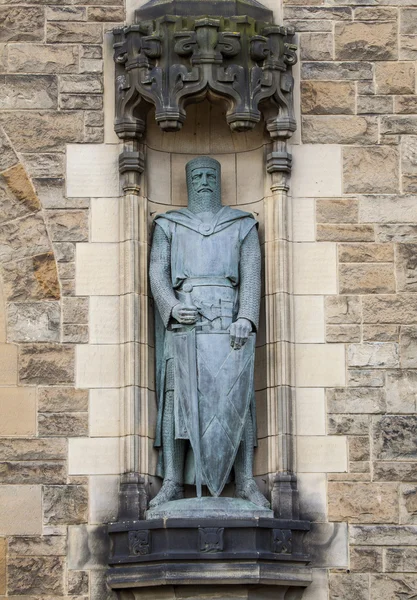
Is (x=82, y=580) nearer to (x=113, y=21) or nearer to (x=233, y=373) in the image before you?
(x=233, y=373)

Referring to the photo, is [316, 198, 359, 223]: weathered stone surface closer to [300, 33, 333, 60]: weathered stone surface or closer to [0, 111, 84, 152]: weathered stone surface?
[300, 33, 333, 60]: weathered stone surface

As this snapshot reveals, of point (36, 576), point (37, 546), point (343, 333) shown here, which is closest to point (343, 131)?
point (343, 333)

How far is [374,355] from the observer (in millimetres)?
13891

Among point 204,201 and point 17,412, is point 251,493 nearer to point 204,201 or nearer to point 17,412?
point 17,412

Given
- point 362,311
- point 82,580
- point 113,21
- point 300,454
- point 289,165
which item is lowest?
point 82,580

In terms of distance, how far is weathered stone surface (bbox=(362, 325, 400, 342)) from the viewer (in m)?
13.9

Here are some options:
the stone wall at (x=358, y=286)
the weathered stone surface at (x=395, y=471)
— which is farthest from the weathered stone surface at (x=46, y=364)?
the weathered stone surface at (x=395, y=471)

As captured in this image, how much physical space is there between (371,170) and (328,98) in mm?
601

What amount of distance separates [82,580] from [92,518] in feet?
1.38

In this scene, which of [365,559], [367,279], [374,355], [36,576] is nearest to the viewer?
[36,576]

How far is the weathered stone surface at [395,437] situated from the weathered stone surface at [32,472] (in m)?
2.14

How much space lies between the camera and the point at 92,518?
44.5ft

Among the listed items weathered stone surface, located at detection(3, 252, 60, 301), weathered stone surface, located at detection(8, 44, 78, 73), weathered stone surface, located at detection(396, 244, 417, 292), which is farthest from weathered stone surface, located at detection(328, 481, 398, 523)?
weathered stone surface, located at detection(8, 44, 78, 73)

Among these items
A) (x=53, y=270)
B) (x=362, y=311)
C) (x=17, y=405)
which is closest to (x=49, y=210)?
(x=53, y=270)
